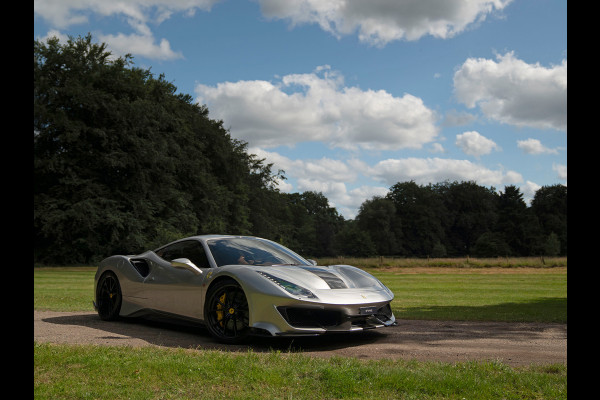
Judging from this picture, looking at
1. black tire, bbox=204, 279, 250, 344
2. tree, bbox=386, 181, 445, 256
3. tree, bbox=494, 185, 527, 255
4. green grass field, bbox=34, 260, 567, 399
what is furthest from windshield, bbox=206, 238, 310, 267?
tree, bbox=386, 181, 445, 256

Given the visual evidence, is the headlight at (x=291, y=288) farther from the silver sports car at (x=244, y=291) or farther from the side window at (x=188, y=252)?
the side window at (x=188, y=252)

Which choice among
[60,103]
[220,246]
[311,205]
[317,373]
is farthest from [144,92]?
[311,205]

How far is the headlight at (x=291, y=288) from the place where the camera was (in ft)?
20.1

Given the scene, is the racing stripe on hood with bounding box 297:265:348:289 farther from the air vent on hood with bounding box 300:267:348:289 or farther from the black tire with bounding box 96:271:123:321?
the black tire with bounding box 96:271:123:321

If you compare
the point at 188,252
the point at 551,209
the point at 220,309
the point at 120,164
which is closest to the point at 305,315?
the point at 220,309

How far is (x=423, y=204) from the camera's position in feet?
322

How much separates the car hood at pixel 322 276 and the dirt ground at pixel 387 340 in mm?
674

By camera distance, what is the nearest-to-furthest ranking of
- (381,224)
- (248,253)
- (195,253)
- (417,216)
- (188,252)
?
1. (248,253)
2. (195,253)
3. (188,252)
4. (381,224)
5. (417,216)

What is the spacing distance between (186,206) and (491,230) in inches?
2538

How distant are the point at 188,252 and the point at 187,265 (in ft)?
2.17

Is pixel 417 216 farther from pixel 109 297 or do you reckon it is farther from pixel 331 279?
pixel 331 279

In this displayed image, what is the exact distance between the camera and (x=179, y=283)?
7.29m

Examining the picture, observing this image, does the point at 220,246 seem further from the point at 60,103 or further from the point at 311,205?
the point at 311,205

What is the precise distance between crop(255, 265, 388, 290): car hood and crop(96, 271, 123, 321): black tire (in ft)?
9.61
